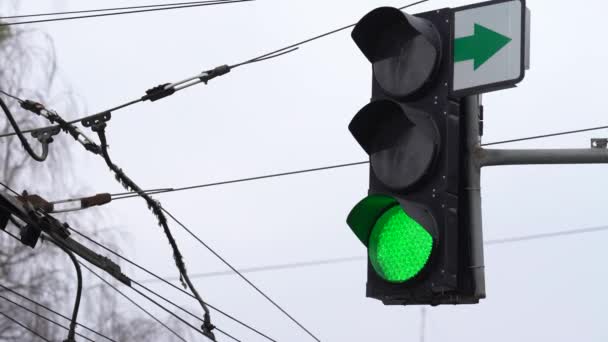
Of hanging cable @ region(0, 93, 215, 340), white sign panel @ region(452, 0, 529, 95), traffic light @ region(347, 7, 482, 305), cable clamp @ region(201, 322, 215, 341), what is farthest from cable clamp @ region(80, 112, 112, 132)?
white sign panel @ region(452, 0, 529, 95)

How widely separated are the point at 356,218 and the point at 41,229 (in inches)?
193

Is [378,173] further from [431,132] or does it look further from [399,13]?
[399,13]

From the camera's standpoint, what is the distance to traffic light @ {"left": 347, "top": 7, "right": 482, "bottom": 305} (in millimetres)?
4750

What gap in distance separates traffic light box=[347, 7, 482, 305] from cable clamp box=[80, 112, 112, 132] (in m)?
4.62

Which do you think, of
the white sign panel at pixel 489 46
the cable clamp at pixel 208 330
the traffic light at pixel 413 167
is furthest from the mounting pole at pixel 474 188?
the cable clamp at pixel 208 330

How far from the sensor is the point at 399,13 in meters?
4.99

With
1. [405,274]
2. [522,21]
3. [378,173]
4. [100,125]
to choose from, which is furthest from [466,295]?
[100,125]

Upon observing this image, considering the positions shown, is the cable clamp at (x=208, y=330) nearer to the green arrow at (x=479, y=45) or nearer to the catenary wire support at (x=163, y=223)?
the catenary wire support at (x=163, y=223)

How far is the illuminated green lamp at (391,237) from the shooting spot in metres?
4.79

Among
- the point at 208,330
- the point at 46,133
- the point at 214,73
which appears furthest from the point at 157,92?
the point at 208,330

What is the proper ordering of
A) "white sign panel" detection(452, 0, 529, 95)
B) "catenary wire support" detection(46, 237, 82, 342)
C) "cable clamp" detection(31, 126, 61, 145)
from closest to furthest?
1. "white sign panel" detection(452, 0, 529, 95)
2. "catenary wire support" detection(46, 237, 82, 342)
3. "cable clamp" detection(31, 126, 61, 145)

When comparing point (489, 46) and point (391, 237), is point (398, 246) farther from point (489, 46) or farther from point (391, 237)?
point (489, 46)

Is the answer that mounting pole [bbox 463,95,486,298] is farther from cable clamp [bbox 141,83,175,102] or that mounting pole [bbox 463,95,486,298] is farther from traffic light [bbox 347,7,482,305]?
cable clamp [bbox 141,83,175,102]

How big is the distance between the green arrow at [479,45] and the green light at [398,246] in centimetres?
58
